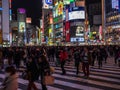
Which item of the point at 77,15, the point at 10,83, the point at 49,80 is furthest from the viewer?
the point at 77,15

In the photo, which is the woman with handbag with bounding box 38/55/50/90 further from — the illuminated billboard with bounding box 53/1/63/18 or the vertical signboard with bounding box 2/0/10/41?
the illuminated billboard with bounding box 53/1/63/18

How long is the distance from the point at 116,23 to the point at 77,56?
8164 cm

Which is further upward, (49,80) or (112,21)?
(112,21)

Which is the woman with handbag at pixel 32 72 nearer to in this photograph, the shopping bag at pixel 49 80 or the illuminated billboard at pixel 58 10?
the shopping bag at pixel 49 80

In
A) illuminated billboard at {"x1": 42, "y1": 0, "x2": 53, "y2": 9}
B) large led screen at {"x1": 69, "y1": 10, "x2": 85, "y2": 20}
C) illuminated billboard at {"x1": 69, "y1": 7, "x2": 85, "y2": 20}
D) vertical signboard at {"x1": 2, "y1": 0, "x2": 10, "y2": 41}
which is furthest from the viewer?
illuminated billboard at {"x1": 42, "y1": 0, "x2": 53, "y2": 9}

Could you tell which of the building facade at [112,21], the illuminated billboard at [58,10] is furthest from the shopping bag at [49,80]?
the illuminated billboard at [58,10]

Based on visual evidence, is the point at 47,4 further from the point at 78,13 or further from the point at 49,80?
the point at 49,80

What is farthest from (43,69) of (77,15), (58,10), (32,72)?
(58,10)

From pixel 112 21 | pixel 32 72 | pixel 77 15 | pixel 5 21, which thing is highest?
pixel 77 15

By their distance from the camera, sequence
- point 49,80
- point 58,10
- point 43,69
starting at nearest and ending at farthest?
point 49,80 < point 43,69 < point 58,10

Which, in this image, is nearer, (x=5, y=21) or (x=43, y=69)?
(x=43, y=69)

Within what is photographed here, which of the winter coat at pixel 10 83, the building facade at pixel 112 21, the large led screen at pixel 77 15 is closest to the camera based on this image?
the winter coat at pixel 10 83

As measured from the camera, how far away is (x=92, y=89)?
13.1 meters

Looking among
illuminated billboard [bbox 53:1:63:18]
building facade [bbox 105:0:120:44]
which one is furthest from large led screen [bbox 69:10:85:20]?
illuminated billboard [bbox 53:1:63:18]
